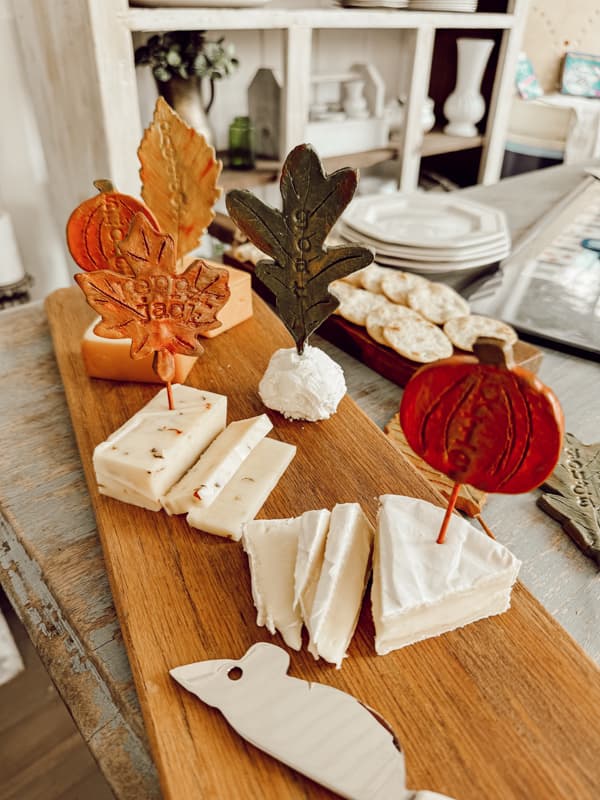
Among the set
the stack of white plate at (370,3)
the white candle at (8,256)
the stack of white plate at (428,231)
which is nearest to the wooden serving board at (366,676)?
the stack of white plate at (428,231)

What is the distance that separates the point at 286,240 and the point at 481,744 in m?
0.71

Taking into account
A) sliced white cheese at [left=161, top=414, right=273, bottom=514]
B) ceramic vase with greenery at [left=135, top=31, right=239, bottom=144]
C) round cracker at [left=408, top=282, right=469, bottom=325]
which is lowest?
sliced white cheese at [left=161, top=414, right=273, bottom=514]

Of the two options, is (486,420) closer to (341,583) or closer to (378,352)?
(341,583)

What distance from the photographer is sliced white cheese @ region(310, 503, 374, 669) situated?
63 centimetres

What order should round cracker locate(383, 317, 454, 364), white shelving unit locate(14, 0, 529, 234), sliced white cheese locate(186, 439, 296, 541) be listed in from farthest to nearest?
white shelving unit locate(14, 0, 529, 234)
round cracker locate(383, 317, 454, 364)
sliced white cheese locate(186, 439, 296, 541)

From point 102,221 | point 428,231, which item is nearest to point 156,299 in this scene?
point 102,221

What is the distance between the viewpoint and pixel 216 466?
833mm

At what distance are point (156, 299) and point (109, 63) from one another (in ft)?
3.64

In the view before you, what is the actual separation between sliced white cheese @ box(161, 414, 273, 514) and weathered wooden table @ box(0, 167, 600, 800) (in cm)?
13

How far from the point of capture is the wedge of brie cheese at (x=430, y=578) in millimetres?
641

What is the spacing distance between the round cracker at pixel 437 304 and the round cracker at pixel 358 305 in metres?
0.07

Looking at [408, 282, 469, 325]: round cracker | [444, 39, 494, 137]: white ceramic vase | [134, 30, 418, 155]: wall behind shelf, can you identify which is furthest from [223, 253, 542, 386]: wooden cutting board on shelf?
[444, 39, 494, 137]: white ceramic vase

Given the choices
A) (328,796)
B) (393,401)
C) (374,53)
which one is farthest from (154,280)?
(374,53)

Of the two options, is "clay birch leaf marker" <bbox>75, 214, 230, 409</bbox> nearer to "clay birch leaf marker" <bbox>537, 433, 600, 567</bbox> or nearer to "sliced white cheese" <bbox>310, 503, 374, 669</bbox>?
"sliced white cheese" <bbox>310, 503, 374, 669</bbox>
